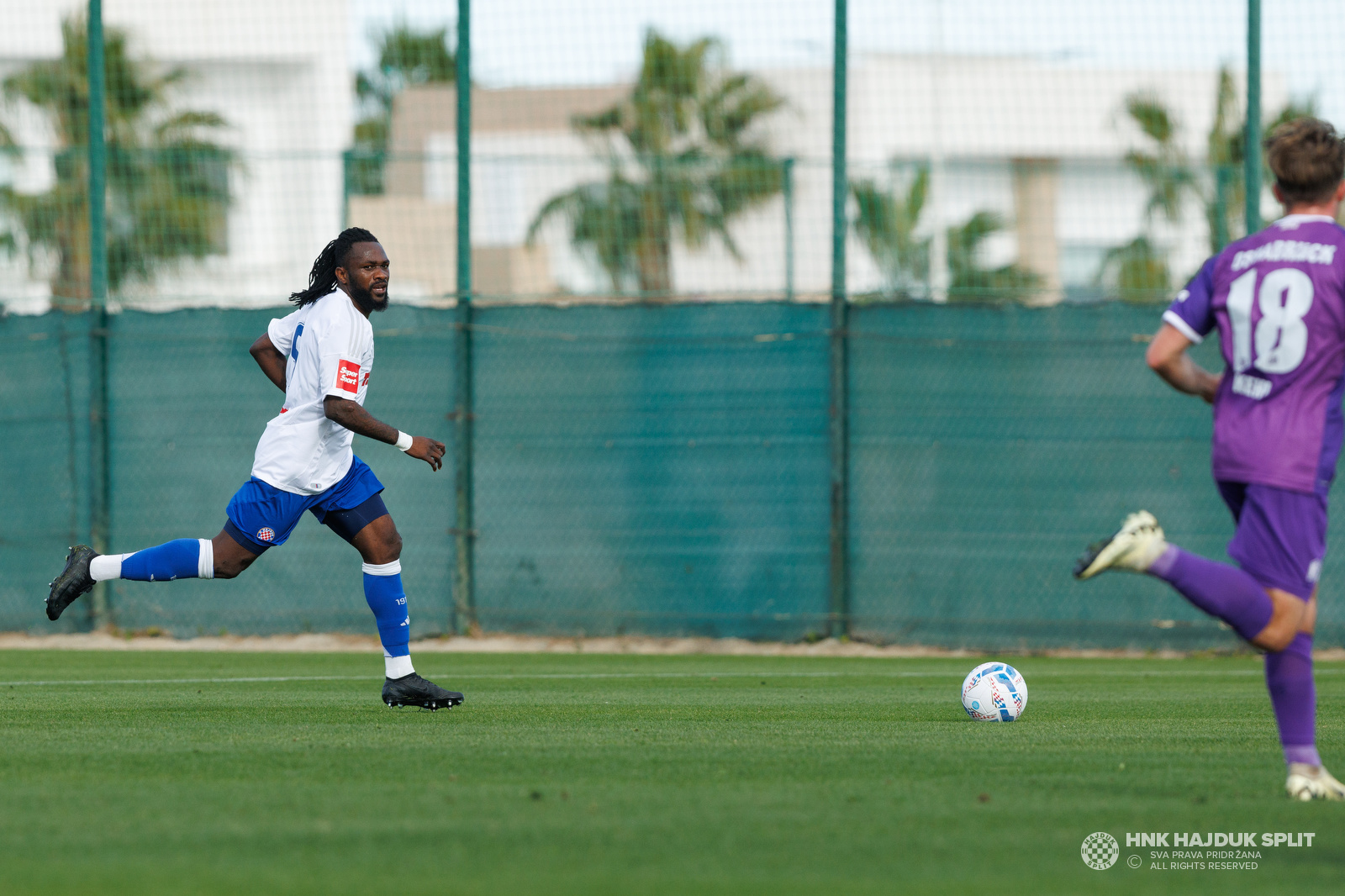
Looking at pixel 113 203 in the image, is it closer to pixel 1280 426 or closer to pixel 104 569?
pixel 104 569

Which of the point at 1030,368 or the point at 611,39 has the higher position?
the point at 611,39

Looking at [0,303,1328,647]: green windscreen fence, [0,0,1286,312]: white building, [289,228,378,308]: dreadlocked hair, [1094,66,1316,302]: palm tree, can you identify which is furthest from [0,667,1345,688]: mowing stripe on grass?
[0,0,1286,312]: white building

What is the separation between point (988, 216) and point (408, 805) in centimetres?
1629

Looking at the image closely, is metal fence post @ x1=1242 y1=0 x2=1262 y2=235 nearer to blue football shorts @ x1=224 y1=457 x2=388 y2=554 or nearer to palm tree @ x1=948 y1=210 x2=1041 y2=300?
palm tree @ x1=948 y1=210 x2=1041 y2=300

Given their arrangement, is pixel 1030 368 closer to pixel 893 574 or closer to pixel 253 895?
pixel 893 574

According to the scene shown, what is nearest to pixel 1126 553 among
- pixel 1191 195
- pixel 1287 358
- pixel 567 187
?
pixel 1287 358

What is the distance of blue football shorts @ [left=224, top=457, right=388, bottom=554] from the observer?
284 inches

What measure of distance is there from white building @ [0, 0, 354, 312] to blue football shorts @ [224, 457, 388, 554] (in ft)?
19.1

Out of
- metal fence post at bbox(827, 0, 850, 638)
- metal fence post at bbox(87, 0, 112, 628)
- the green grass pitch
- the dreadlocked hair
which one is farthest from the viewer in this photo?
metal fence post at bbox(87, 0, 112, 628)

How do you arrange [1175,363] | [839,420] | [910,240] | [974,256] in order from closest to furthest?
1. [1175,363]
2. [839,420]
3. [910,240]
4. [974,256]

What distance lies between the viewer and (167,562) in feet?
24.0

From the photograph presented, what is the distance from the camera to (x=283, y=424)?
23.8ft

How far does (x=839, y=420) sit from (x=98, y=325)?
19.4 feet

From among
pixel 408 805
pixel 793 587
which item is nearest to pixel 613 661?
pixel 793 587
